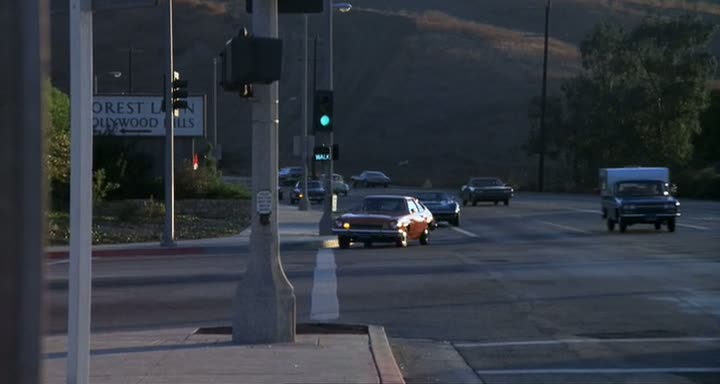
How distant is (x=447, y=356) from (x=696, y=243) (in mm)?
20883

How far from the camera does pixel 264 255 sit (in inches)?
476

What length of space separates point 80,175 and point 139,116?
44.5 metres

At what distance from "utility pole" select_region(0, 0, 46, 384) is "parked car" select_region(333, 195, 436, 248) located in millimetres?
27232

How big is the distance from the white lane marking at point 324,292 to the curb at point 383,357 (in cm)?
240

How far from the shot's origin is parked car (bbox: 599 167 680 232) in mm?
37688

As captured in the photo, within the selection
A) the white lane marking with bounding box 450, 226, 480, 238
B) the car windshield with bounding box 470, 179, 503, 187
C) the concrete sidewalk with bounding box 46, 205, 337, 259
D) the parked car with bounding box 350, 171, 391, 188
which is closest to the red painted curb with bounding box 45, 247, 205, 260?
the concrete sidewalk with bounding box 46, 205, 337, 259

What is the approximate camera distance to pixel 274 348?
38.8ft

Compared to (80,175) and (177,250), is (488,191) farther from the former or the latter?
(80,175)

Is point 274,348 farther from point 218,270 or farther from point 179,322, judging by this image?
point 218,270

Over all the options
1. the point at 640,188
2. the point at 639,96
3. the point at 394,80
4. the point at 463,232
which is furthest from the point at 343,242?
the point at 394,80

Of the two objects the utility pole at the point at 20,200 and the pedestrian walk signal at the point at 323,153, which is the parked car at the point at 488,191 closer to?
the pedestrian walk signal at the point at 323,153

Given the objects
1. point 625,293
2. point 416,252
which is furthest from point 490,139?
point 625,293

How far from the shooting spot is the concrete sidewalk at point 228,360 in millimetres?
10289

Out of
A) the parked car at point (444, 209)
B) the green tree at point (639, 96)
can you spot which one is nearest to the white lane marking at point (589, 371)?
the parked car at point (444, 209)
